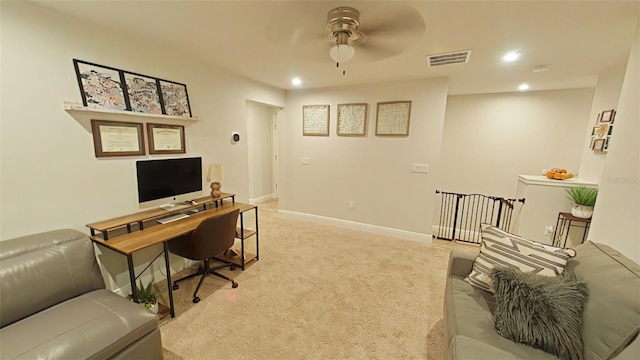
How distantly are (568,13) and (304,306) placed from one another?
2.89 meters

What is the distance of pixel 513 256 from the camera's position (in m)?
1.50

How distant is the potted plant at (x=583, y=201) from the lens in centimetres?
229

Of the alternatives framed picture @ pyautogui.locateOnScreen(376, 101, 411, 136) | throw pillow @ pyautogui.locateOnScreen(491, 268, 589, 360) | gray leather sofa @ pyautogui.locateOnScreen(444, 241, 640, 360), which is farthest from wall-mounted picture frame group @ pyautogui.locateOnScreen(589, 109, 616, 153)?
throw pillow @ pyautogui.locateOnScreen(491, 268, 589, 360)

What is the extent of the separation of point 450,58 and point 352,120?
1.68 metres

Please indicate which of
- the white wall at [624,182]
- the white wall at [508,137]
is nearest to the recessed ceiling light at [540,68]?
the white wall at [624,182]

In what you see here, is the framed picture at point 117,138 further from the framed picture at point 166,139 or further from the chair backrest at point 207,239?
the chair backrest at point 207,239

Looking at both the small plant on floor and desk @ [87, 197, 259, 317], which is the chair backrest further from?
the small plant on floor

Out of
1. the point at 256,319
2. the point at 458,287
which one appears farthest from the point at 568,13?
the point at 256,319

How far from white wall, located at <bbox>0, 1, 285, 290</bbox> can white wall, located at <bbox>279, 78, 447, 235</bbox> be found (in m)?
2.33

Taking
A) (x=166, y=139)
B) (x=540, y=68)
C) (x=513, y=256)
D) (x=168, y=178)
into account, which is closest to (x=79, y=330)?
(x=168, y=178)

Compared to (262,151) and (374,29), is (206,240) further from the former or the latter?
(262,151)

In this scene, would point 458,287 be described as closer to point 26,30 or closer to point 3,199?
point 3,199

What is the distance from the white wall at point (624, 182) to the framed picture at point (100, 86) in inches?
142

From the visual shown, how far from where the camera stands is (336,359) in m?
1.66
